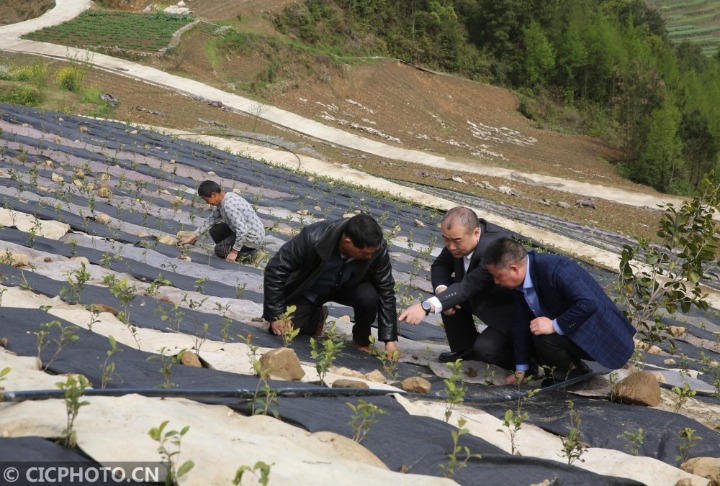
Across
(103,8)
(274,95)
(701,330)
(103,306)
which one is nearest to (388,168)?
(274,95)

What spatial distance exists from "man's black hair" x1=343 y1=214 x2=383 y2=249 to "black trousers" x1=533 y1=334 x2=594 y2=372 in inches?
46.5

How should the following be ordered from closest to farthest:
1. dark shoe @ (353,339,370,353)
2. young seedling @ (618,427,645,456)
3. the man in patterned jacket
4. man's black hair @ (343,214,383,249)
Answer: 1. young seedling @ (618,427,645,456)
2. man's black hair @ (343,214,383,249)
3. dark shoe @ (353,339,370,353)
4. the man in patterned jacket

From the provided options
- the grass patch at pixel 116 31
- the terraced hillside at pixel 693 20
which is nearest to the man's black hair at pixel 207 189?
the grass patch at pixel 116 31

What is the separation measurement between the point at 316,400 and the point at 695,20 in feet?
335

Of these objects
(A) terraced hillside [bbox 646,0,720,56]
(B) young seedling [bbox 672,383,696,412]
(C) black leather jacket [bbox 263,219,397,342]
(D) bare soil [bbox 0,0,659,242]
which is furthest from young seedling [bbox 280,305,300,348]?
(A) terraced hillside [bbox 646,0,720,56]

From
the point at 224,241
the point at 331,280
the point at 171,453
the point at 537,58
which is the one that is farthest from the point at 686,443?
the point at 537,58

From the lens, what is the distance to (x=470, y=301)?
16.7ft

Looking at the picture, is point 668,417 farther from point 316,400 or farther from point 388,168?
point 388,168

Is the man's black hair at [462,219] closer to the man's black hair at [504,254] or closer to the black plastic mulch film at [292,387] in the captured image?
the man's black hair at [504,254]

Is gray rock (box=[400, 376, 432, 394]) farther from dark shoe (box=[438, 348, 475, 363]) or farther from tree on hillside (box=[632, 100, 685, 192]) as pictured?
tree on hillside (box=[632, 100, 685, 192])

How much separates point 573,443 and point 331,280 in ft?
6.46

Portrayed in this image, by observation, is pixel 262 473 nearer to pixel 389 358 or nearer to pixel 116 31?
pixel 389 358

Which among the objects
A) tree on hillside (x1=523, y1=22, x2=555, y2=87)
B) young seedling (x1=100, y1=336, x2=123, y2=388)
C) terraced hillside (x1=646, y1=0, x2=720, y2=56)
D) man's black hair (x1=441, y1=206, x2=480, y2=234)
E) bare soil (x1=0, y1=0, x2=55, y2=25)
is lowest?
young seedling (x1=100, y1=336, x2=123, y2=388)

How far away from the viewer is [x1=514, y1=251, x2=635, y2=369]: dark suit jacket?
4594mm
